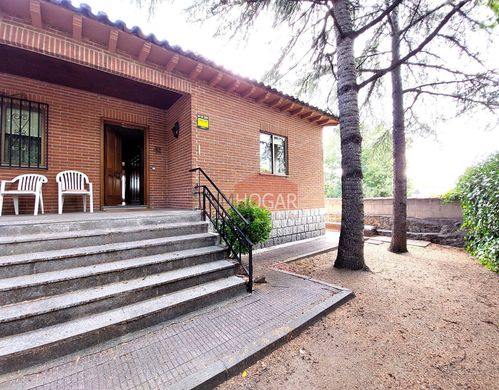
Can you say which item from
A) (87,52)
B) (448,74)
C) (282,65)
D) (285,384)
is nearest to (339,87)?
(282,65)

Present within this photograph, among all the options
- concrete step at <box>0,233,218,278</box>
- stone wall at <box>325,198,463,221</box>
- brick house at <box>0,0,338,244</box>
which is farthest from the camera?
stone wall at <box>325,198,463,221</box>

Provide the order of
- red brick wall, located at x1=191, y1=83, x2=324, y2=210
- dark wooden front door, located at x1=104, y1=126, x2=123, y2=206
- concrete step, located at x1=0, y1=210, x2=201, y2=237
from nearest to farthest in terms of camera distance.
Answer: concrete step, located at x1=0, y1=210, x2=201, y2=237, red brick wall, located at x1=191, y1=83, x2=324, y2=210, dark wooden front door, located at x1=104, y1=126, x2=123, y2=206

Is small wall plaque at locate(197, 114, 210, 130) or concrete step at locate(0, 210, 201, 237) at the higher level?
small wall plaque at locate(197, 114, 210, 130)

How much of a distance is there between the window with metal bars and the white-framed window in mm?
5009

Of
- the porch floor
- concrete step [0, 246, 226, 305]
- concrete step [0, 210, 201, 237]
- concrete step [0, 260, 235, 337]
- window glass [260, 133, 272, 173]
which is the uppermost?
window glass [260, 133, 272, 173]

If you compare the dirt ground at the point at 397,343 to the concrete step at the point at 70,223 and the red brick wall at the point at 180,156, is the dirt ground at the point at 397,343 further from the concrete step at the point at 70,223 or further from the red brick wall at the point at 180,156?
the red brick wall at the point at 180,156

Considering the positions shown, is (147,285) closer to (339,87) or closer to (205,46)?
(339,87)

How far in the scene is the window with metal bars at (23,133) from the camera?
4379 millimetres

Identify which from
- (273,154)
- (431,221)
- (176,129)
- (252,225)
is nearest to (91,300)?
(252,225)

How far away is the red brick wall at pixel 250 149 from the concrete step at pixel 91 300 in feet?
9.11

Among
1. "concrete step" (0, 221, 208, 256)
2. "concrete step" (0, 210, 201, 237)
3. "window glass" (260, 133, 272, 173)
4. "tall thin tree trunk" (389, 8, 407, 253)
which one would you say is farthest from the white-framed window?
"concrete step" (0, 221, 208, 256)

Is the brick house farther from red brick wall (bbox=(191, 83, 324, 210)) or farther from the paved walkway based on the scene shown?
the paved walkway

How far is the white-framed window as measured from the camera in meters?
6.57

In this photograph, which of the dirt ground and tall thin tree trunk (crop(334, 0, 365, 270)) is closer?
the dirt ground
